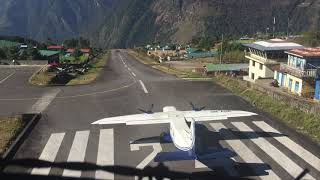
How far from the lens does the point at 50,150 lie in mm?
33375

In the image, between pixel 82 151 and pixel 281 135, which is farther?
pixel 281 135

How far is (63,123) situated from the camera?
137ft

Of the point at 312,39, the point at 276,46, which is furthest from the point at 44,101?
the point at 312,39

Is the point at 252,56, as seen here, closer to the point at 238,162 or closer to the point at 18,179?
the point at 238,162

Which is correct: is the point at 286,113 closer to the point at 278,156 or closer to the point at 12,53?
the point at 278,156

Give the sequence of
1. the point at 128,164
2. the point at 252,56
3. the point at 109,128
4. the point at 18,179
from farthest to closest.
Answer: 1. the point at 252,56
2. the point at 109,128
3. the point at 128,164
4. the point at 18,179

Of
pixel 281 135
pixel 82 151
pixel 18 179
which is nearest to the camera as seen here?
pixel 18 179

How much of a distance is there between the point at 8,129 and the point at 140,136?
13.2 meters

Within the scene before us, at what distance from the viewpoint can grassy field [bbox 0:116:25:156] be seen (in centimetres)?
3406

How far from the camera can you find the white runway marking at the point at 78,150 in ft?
94.4

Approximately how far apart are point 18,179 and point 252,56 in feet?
251

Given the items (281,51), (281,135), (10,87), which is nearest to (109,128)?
(281,135)

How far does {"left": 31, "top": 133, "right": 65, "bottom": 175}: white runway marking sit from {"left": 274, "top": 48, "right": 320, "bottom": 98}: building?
4149 cm

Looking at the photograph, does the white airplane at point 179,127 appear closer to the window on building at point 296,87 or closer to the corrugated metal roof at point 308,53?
the window on building at point 296,87
